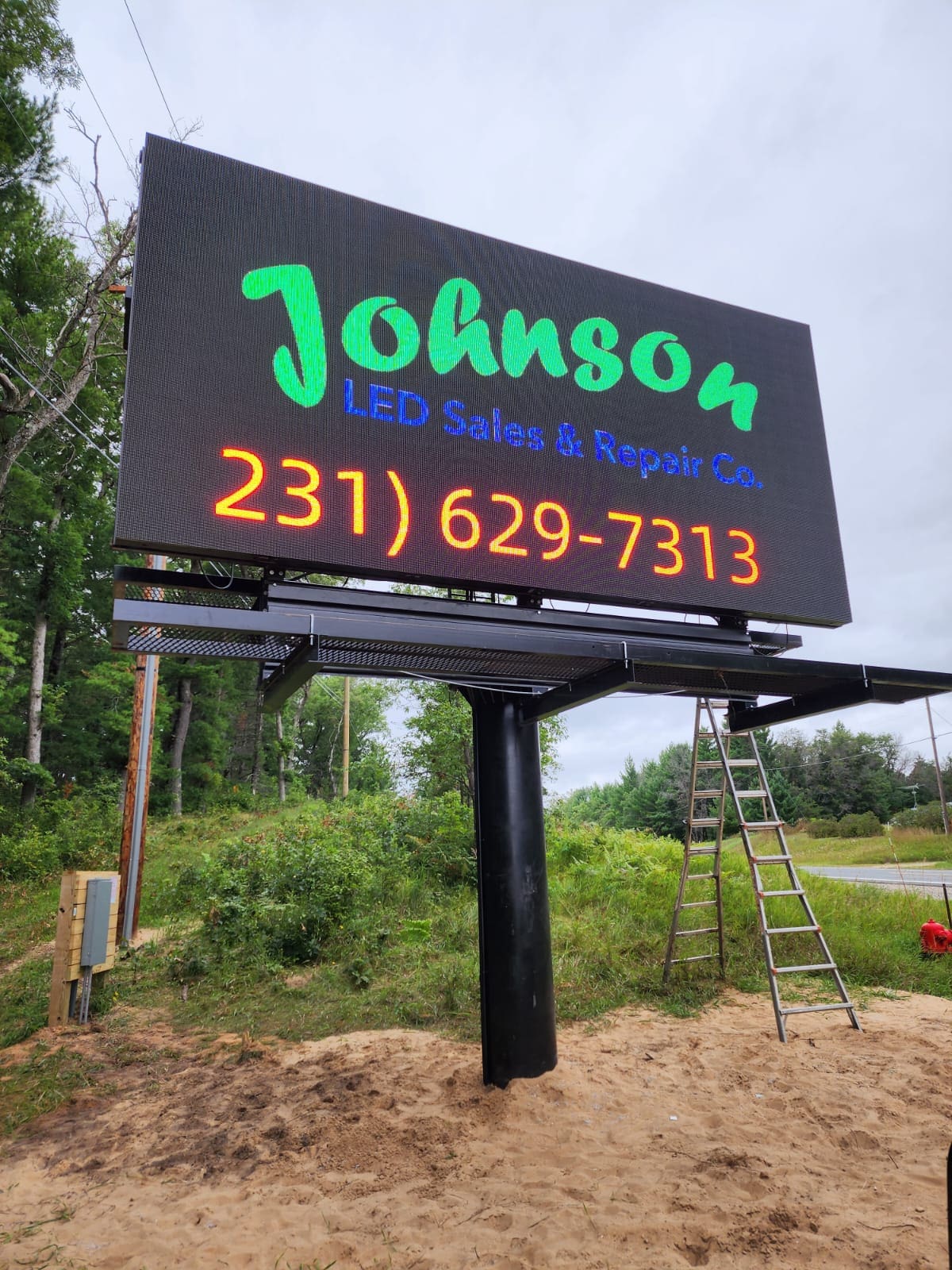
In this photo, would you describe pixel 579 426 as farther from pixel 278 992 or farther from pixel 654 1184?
pixel 278 992

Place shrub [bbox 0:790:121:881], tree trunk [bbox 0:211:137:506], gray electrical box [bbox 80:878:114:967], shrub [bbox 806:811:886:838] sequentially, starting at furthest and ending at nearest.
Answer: shrub [bbox 806:811:886:838]
shrub [bbox 0:790:121:881]
tree trunk [bbox 0:211:137:506]
gray electrical box [bbox 80:878:114:967]

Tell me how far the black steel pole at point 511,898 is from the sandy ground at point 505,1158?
9.9 inches

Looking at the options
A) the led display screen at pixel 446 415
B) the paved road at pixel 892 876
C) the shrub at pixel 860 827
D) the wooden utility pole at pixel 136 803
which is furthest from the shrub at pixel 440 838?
the shrub at pixel 860 827

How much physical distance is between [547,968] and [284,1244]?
2327 mm

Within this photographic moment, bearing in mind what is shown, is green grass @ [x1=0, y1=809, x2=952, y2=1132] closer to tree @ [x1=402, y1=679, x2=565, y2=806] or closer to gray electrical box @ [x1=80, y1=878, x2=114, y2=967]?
gray electrical box @ [x1=80, y1=878, x2=114, y2=967]

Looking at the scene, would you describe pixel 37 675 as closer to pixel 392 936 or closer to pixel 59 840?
pixel 59 840

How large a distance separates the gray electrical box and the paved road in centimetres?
1473

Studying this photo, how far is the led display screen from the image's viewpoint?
3650 mm

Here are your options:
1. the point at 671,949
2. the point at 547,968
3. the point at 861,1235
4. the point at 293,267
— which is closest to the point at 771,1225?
the point at 861,1235

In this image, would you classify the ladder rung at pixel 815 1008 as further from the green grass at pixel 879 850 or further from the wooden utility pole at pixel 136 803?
the green grass at pixel 879 850

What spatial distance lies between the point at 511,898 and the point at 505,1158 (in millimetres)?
1486

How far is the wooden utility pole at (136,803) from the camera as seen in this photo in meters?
9.24

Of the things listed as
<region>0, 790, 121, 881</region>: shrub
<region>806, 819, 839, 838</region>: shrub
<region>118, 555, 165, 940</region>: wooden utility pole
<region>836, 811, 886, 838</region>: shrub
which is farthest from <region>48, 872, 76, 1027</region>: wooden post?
<region>806, 819, 839, 838</region>: shrub

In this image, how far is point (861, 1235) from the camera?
10.2 feet
